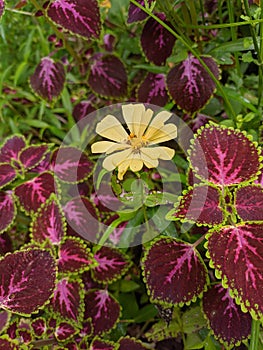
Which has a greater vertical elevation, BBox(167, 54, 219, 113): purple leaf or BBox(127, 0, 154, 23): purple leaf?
BBox(127, 0, 154, 23): purple leaf

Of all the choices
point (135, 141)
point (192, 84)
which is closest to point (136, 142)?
point (135, 141)

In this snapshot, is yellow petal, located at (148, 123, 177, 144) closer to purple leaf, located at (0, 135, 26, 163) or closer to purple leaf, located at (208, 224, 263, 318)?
purple leaf, located at (208, 224, 263, 318)

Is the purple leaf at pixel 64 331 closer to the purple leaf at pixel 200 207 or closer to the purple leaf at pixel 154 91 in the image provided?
the purple leaf at pixel 200 207

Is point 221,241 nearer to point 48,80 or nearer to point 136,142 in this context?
point 136,142

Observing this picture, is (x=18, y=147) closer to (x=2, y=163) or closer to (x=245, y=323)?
(x=2, y=163)

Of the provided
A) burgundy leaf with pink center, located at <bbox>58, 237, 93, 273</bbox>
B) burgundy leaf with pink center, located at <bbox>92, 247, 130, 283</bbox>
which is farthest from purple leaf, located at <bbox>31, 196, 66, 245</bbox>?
burgundy leaf with pink center, located at <bbox>92, 247, 130, 283</bbox>

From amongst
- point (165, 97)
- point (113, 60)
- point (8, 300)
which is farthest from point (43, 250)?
point (113, 60)

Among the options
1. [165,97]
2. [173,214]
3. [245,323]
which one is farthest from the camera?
[165,97]
